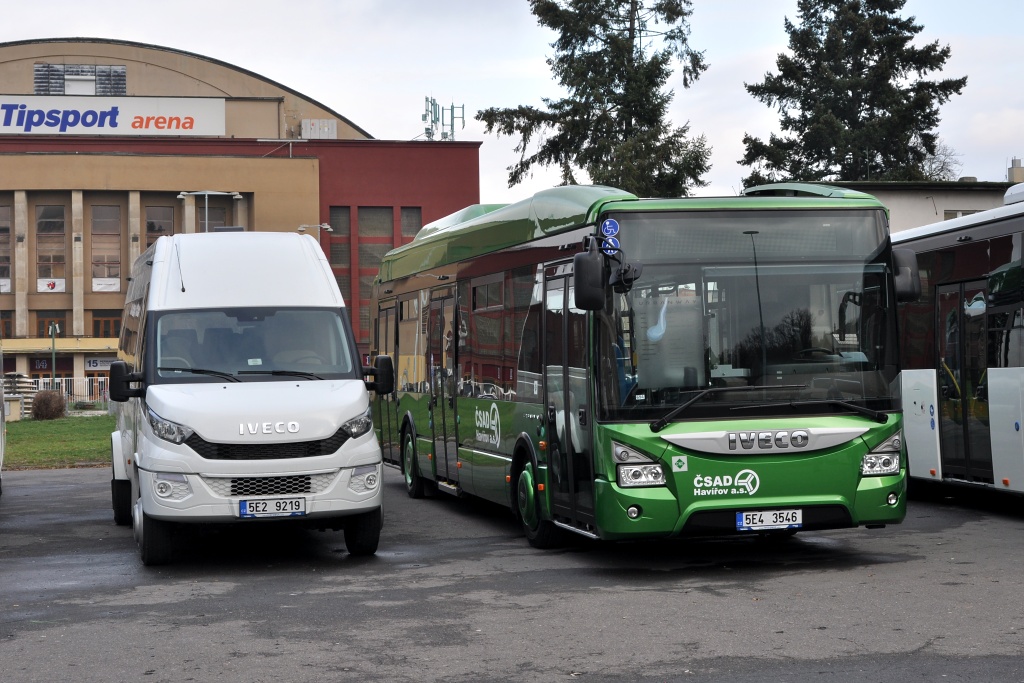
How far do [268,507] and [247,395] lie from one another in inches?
37.2

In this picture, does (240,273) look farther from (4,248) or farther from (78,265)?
(4,248)

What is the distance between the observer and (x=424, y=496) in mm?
17812

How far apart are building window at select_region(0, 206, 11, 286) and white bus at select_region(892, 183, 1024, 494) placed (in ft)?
233

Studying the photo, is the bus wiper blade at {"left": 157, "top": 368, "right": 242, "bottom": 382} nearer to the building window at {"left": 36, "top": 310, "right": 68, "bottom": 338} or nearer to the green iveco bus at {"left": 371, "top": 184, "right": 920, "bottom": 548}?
the green iveco bus at {"left": 371, "top": 184, "right": 920, "bottom": 548}

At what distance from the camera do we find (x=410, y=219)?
82.5 metres

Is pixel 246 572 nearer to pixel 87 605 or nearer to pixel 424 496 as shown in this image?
pixel 87 605

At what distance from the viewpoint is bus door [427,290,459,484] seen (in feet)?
50.1

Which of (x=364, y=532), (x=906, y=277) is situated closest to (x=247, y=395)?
(x=364, y=532)

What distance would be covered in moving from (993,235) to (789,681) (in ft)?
27.5

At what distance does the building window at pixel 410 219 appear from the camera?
270ft

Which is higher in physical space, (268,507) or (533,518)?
(268,507)

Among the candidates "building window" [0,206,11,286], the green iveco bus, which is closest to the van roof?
the green iveco bus

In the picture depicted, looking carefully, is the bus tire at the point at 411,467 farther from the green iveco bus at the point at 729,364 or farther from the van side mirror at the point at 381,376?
the green iveco bus at the point at 729,364

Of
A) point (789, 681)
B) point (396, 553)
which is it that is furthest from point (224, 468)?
point (789, 681)
